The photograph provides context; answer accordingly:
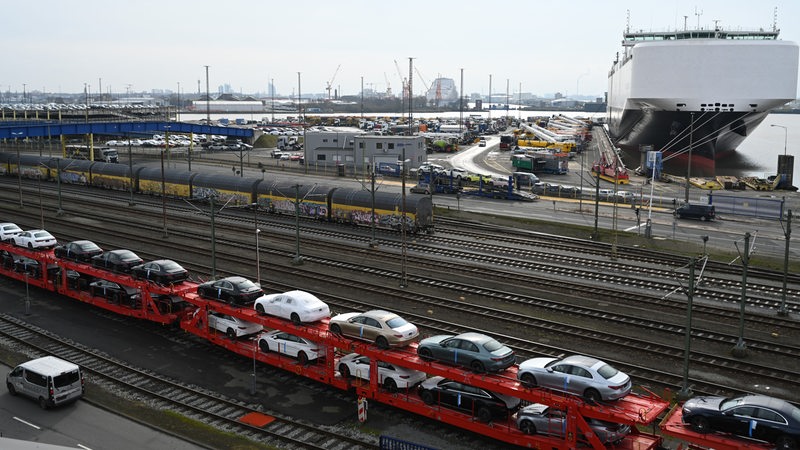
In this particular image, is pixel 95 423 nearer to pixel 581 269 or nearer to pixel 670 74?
pixel 581 269

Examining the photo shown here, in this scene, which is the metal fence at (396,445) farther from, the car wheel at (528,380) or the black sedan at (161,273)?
the black sedan at (161,273)

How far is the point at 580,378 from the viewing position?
19219 mm

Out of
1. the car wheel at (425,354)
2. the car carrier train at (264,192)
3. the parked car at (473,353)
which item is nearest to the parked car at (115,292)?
the car carrier train at (264,192)

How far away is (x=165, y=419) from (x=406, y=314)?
13.1m

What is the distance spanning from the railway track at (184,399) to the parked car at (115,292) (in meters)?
3.23

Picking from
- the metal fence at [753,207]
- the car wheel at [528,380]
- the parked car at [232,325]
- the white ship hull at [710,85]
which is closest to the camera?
the car wheel at [528,380]

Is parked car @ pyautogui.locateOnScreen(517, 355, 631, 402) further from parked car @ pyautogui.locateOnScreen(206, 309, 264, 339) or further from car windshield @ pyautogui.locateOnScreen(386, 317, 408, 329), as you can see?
parked car @ pyautogui.locateOnScreen(206, 309, 264, 339)

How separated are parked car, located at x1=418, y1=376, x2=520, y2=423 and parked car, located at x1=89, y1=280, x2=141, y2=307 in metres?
16.3

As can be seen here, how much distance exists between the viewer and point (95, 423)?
21.9m

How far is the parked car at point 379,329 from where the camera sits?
22.8m

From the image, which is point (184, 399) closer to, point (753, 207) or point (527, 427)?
point (527, 427)

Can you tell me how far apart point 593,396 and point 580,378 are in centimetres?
58

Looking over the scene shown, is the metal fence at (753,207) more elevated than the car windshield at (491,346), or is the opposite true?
the car windshield at (491,346)

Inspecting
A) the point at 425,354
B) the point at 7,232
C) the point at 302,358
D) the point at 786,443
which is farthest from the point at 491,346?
the point at 7,232
